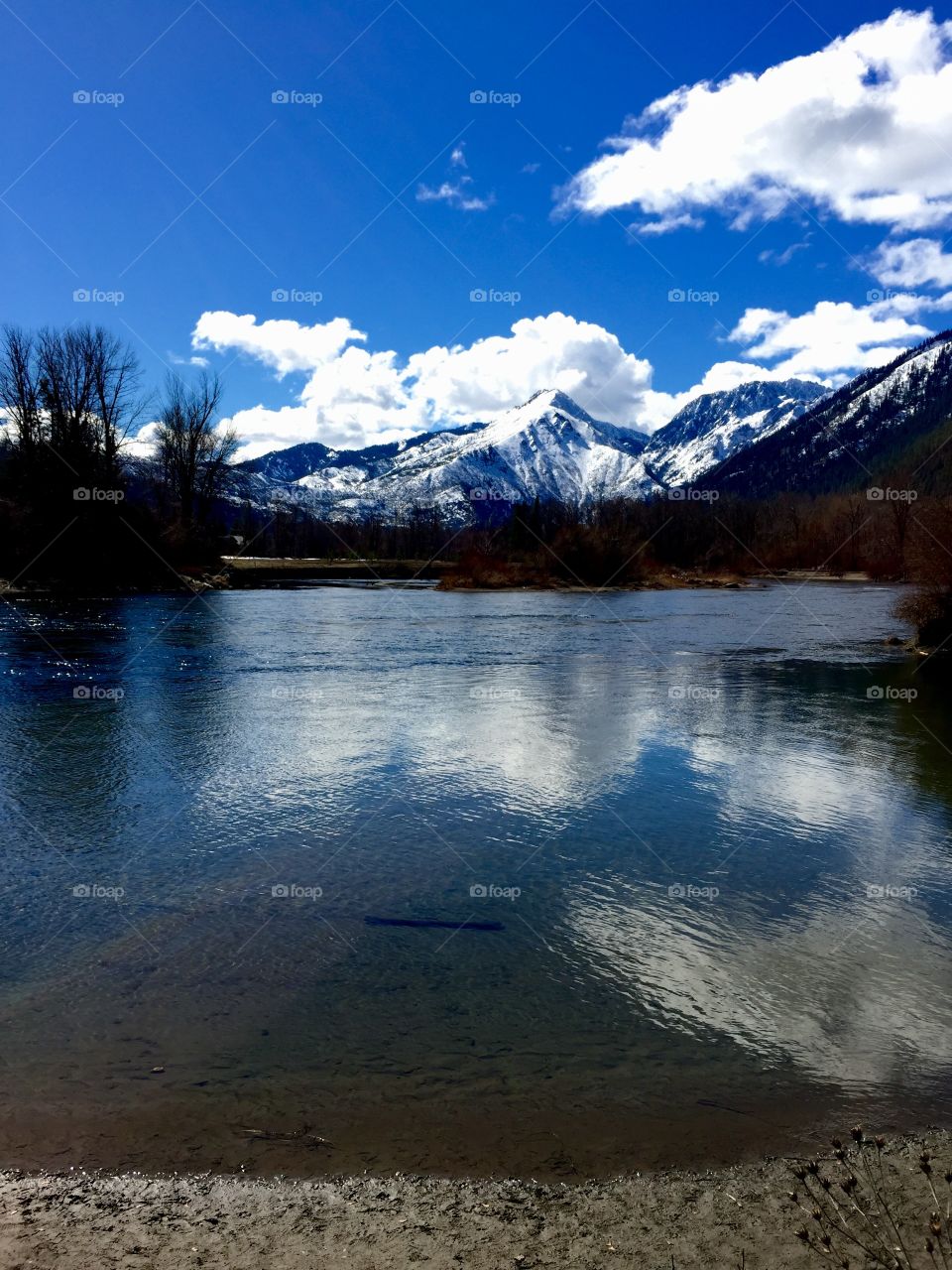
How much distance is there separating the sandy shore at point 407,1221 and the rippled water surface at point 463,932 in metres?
0.25

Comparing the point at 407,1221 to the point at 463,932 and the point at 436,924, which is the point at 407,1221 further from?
the point at 436,924

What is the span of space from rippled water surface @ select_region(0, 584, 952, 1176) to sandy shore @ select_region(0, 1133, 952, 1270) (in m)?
0.25

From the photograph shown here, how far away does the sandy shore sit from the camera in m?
4.07

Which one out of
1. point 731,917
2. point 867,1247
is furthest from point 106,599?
point 867,1247

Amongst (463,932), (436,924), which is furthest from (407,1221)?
(436,924)

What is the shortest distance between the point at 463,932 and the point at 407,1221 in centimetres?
380

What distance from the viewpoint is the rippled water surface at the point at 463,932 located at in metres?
5.37

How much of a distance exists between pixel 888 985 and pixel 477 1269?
4.91m

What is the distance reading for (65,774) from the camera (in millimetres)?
13680

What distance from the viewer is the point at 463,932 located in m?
8.14

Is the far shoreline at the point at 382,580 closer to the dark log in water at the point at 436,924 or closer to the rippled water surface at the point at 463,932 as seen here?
the rippled water surface at the point at 463,932

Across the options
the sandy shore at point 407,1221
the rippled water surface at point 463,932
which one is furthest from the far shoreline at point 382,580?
the sandy shore at point 407,1221

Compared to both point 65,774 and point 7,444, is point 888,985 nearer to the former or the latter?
point 65,774

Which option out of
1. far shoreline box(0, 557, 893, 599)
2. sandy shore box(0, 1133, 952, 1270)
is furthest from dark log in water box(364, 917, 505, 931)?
far shoreline box(0, 557, 893, 599)
